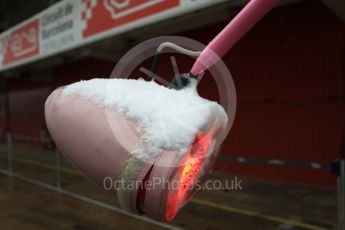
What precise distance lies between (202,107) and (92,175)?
23cm

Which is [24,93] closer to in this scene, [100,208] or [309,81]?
[100,208]

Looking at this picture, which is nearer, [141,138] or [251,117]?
[141,138]

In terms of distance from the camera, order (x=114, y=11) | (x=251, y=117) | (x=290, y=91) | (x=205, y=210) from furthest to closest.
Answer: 1. (x=251, y=117)
2. (x=290, y=91)
3. (x=114, y=11)
4. (x=205, y=210)

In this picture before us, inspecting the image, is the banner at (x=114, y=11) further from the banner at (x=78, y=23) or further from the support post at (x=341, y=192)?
the support post at (x=341, y=192)

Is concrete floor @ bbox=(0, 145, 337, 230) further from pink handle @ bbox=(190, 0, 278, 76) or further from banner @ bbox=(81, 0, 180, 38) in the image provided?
pink handle @ bbox=(190, 0, 278, 76)

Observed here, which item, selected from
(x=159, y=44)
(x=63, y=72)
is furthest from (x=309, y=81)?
(x=63, y=72)

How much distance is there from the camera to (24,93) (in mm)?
15555

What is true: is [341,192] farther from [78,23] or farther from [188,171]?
[78,23]

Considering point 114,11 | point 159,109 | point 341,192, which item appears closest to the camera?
point 159,109

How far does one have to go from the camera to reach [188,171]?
2.01ft

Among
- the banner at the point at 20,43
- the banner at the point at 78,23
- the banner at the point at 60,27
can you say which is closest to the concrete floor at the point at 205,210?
the banner at the point at 78,23

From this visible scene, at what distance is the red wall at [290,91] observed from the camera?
6.18 m

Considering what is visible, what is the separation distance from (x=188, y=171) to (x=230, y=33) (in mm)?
263

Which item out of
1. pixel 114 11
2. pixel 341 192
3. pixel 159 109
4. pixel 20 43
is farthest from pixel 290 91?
pixel 20 43
